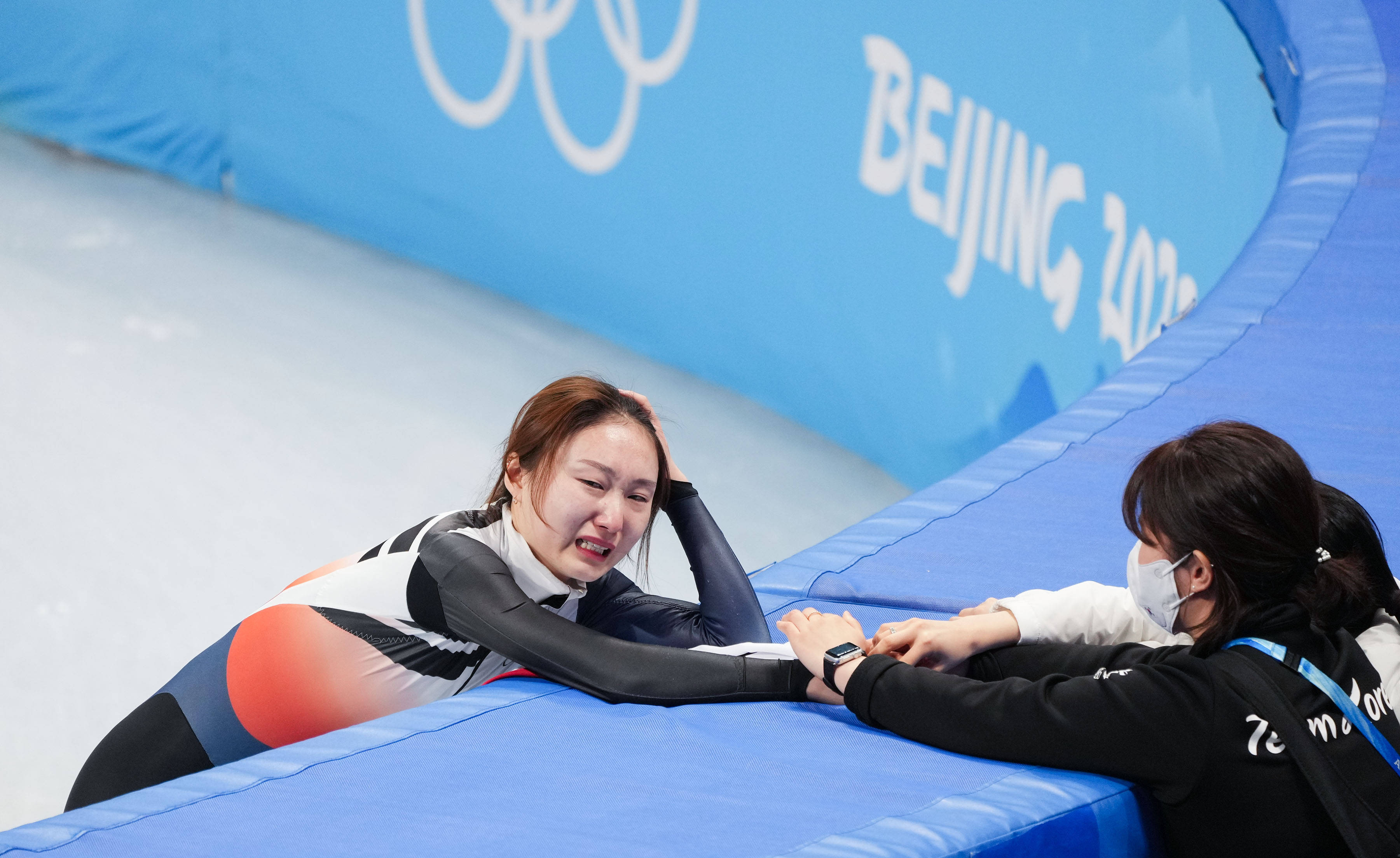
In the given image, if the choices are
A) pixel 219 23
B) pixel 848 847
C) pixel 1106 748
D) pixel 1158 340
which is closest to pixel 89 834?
pixel 848 847

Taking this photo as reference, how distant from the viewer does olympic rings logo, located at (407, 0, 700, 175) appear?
17.5 feet

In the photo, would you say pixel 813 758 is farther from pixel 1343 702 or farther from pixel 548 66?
pixel 548 66

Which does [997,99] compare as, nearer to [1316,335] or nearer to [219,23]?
[1316,335]

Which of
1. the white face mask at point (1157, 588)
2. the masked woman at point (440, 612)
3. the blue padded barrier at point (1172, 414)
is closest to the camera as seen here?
the white face mask at point (1157, 588)

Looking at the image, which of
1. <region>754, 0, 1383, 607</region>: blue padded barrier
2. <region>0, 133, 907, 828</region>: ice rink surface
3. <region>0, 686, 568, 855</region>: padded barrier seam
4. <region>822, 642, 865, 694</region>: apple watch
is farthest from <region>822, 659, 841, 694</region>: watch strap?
<region>0, 133, 907, 828</region>: ice rink surface

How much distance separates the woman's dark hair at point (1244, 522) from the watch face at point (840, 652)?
394 mm

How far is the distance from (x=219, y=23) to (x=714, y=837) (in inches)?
246

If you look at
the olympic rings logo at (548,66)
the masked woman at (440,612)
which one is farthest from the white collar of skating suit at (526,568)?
the olympic rings logo at (548,66)

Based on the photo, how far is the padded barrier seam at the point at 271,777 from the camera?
1337 mm

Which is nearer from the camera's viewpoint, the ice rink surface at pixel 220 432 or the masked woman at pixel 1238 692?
the masked woman at pixel 1238 692

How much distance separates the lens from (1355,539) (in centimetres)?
156

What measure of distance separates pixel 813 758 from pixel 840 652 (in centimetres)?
15

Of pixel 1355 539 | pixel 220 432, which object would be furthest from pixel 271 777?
pixel 220 432

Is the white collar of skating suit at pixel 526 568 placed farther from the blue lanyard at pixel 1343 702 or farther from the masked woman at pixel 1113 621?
the blue lanyard at pixel 1343 702
